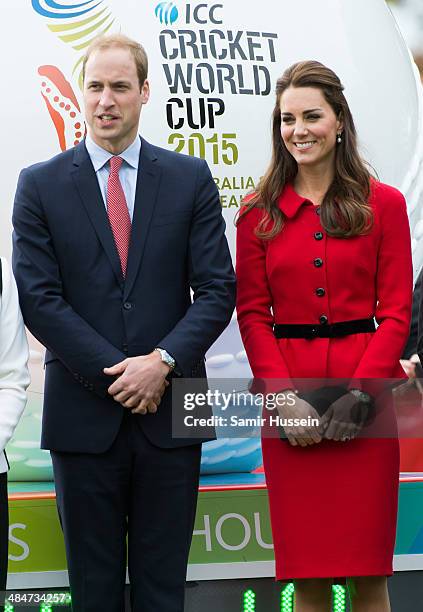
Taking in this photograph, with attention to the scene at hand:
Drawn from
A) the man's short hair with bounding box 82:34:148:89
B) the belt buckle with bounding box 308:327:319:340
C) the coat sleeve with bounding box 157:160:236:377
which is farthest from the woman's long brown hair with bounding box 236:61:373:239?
the man's short hair with bounding box 82:34:148:89

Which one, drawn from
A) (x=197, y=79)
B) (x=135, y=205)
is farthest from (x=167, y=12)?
(x=135, y=205)

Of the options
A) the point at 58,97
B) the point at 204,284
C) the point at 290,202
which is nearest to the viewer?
the point at 204,284

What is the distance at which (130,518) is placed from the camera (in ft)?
10.2

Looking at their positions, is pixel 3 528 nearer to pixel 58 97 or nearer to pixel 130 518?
pixel 130 518

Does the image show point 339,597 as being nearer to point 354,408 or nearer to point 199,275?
point 354,408

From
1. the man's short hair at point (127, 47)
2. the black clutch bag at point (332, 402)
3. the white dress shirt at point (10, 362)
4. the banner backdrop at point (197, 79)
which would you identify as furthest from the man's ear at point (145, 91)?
the black clutch bag at point (332, 402)

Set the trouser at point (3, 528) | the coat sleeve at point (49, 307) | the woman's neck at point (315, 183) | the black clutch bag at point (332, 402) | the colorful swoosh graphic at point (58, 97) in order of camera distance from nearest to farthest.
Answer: the trouser at point (3, 528)
the coat sleeve at point (49, 307)
the black clutch bag at point (332, 402)
the woman's neck at point (315, 183)
the colorful swoosh graphic at point (58, 97)

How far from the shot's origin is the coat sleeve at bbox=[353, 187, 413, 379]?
3.08m

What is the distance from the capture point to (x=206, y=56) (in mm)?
3453

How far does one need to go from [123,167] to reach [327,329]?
65 centimetres

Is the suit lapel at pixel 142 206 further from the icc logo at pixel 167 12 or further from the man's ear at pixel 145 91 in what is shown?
the icc logo at pixel 167 12

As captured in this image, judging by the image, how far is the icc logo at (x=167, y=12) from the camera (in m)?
3.46

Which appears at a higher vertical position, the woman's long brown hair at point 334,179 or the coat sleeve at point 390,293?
the woman's long brown hair at point 334,179

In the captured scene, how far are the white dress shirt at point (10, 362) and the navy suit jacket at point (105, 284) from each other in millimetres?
126
